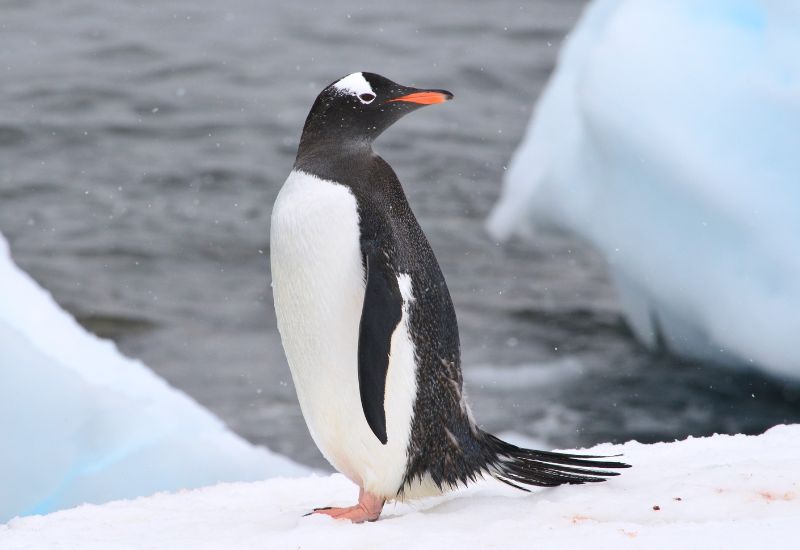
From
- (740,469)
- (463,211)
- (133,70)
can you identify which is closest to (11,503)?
(740,469)

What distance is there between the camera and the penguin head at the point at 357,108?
2.57 metres

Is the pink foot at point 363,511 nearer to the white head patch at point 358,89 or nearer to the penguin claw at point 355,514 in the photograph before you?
the penguin claw at point 355,514

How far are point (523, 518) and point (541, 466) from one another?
0.25 m

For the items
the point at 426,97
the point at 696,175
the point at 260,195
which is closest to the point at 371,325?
the point at 426,97

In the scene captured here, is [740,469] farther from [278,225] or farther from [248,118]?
[248,118]

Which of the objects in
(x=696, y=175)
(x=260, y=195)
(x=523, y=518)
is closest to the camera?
(x=523, y=518)

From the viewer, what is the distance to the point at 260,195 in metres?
8.91

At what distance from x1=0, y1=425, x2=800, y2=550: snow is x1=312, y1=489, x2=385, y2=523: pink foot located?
0.21ft

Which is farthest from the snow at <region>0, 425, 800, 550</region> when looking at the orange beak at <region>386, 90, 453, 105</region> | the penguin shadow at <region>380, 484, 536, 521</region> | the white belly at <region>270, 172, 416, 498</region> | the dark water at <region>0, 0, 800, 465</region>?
the dark water at <region>0, 0, 800, 465</region>

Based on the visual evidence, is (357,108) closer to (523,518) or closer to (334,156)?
(334,156)

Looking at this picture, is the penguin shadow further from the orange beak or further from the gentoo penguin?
the orange beak

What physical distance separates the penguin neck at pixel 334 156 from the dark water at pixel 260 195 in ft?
11.6

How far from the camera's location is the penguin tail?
259 cm

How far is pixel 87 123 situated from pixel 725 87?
18.8 feet
